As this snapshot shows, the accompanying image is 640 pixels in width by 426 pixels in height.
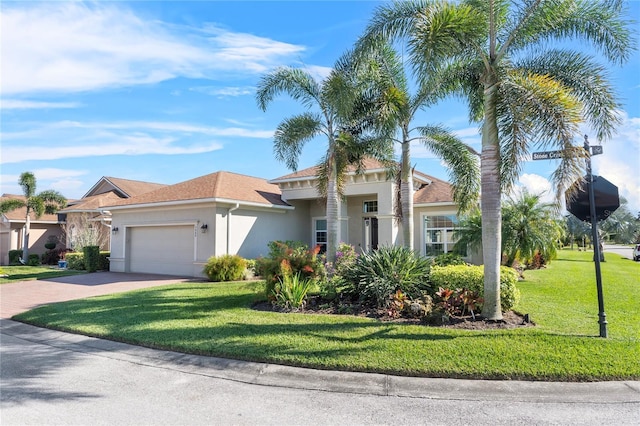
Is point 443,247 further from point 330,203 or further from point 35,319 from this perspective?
point 35,319

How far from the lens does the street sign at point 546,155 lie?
21.8ft

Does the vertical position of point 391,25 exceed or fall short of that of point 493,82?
it exceeds it

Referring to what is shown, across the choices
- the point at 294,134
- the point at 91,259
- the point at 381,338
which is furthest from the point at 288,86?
the point at 91,259

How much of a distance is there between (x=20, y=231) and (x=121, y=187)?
818 cm

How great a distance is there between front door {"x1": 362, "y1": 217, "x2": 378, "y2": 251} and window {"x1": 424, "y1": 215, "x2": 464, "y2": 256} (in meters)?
2.87

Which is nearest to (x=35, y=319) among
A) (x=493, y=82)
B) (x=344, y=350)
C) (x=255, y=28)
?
(x=344, y=350)

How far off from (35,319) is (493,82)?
11.3 meters

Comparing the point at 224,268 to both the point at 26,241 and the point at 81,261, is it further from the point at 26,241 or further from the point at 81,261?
the point at 26,241

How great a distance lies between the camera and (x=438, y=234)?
18.4 m

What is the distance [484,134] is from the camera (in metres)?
7.88

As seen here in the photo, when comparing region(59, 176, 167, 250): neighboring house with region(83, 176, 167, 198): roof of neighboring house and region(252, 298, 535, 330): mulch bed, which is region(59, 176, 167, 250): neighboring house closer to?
region(83, 176, 167, 198): roof of neighboring house

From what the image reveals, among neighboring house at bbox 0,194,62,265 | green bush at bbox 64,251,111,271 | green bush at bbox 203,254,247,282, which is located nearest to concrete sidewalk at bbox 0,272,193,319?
green bush at bbox 203,254,247,282

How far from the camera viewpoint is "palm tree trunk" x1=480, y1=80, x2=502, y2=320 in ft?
24.8

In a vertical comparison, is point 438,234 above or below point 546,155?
below
